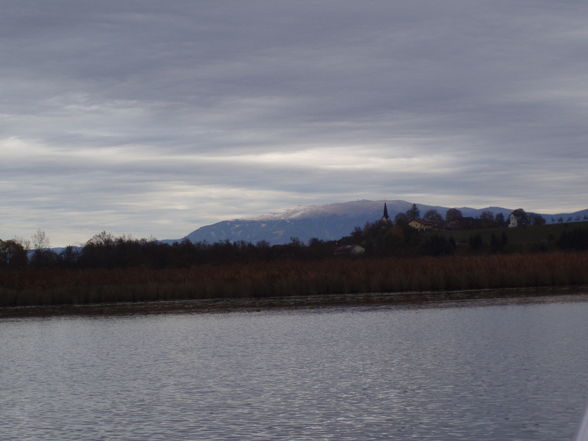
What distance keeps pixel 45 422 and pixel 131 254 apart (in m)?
44.6

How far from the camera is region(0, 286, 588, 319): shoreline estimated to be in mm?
30219

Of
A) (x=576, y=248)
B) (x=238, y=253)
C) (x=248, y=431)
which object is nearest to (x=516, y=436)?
(x=248, y=431)

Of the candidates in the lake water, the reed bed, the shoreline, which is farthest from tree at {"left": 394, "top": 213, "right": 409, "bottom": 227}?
the lake water

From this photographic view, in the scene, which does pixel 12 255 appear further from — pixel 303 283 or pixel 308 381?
pixel 308 381

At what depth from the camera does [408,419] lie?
10.1m

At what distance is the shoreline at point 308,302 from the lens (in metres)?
30.2

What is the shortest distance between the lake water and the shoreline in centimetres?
692

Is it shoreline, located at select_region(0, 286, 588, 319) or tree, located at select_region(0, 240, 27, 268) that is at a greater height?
tree, located at select_region(0, 240, 27, 268)

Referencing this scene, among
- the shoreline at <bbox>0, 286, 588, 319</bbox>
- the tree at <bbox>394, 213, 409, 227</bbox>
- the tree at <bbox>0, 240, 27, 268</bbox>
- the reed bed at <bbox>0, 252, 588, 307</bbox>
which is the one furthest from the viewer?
the tree at <bbox>394, 213, 409, 227</bbox>

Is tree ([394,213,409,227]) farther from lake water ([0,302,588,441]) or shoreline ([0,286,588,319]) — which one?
lake water ([0,302,588,441])

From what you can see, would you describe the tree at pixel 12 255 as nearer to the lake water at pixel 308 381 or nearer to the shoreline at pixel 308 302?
the shoreline at pixel 308 302

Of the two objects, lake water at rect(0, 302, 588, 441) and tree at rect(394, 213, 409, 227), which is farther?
tree at rect(394, 213, 409, 227)

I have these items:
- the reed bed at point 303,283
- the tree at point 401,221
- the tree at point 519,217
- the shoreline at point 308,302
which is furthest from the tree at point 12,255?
the tree at point 519,217

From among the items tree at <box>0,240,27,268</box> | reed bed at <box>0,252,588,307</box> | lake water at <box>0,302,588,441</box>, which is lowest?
lake water at <box>0,302,588,441</box>
